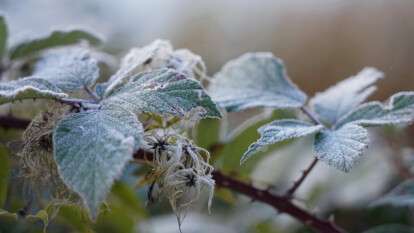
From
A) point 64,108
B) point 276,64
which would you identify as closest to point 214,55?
point 276,64

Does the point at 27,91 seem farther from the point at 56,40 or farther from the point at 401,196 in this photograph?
the point at 401,196

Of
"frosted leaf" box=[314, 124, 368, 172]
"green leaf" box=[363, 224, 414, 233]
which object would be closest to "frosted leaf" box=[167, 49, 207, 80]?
"frosted leaf" box=[314, 124, 368, 172]

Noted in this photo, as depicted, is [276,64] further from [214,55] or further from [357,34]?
[357,34]

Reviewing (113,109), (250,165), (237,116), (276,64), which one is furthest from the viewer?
(237,116)

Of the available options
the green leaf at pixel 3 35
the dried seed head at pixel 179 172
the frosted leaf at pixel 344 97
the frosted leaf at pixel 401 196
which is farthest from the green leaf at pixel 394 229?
the green leaf at pixel 3 35

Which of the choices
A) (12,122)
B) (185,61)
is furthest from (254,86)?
(12,122)

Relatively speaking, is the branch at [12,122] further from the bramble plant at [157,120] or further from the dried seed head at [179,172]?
the dried seed head at [179,172]

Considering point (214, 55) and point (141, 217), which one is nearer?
point (141, 217)
